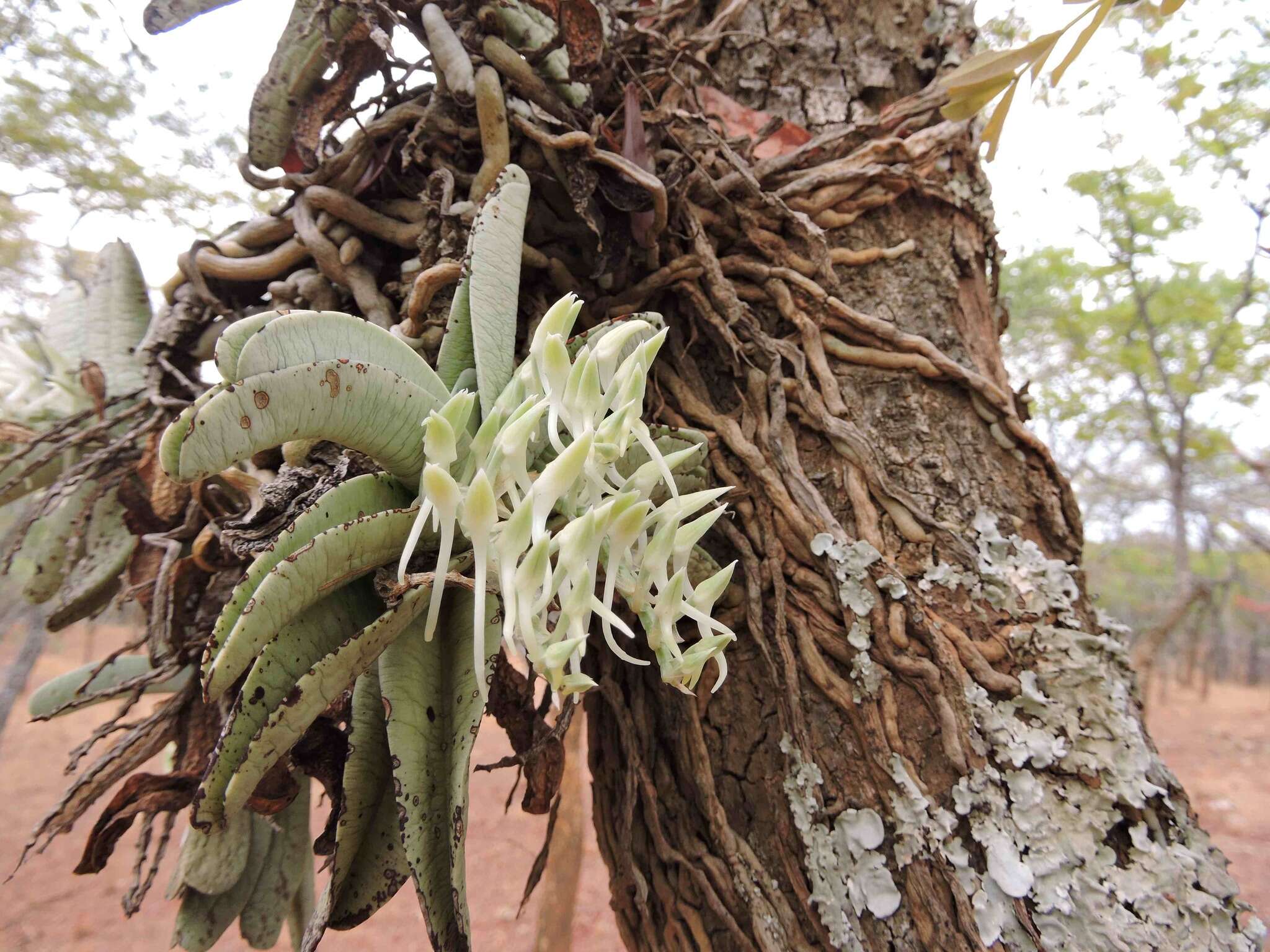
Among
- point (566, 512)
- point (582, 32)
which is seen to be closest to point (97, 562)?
point (566, 512)

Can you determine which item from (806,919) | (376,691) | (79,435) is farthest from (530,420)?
(79,435)

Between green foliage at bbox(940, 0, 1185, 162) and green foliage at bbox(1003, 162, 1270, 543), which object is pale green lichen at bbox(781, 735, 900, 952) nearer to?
green foliage at bbox(940, 0, 1185, 162)

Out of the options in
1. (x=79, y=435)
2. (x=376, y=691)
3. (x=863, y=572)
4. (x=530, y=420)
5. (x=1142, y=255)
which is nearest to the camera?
(x=530, y=420)

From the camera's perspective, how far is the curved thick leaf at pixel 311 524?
42 cm

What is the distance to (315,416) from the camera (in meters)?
0.42

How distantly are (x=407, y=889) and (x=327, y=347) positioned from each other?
3.44 meters

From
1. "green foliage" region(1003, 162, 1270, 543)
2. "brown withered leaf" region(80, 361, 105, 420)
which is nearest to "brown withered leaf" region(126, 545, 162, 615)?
"brown withered leaf" region(80, 361, 105, 420)

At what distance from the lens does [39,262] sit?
3430 millimetres

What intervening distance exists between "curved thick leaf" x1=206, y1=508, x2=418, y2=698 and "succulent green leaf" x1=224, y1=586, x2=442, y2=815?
0.04 meters

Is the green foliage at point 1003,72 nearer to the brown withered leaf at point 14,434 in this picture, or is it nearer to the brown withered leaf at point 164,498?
the brown withered leaf at point 164,498

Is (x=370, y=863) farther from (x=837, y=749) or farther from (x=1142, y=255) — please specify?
(x=1142, y=255)

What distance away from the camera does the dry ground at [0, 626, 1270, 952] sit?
245 cm

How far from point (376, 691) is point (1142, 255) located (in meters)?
3.50

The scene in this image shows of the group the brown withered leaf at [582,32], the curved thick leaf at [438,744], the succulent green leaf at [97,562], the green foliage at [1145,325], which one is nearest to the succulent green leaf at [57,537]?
the succulent green leaf at [97,562]
